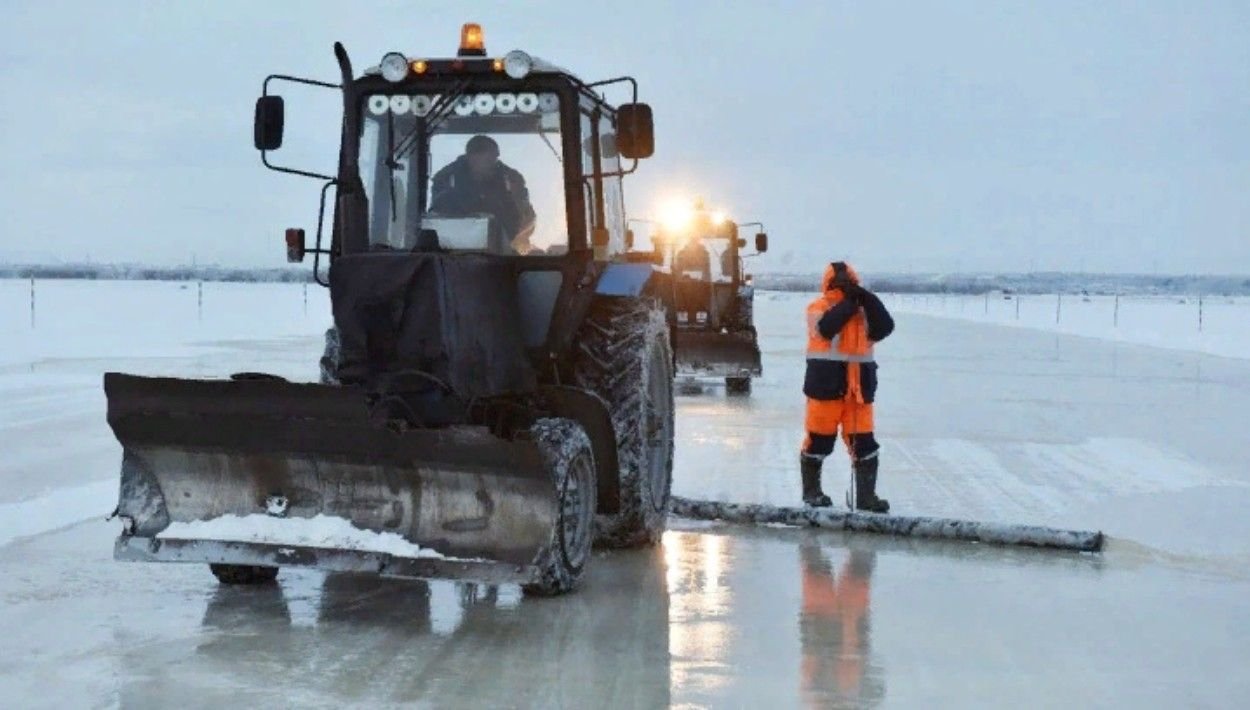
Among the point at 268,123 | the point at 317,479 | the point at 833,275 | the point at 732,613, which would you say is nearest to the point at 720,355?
the point at 833,275

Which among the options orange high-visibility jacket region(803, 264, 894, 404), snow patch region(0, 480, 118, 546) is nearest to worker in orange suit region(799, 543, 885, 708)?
orange high-visibility jacket region(803, 264, 894, 404)

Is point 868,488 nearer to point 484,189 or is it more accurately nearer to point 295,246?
point 484,189

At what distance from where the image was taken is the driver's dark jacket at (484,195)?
8.12m

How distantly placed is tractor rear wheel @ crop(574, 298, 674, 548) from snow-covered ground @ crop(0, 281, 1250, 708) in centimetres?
20

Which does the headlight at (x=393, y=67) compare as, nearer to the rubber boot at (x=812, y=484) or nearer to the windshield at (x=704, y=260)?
the rubber boot at (x=812, y=484)

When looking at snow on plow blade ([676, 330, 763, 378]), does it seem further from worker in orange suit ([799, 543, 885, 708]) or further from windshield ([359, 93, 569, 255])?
windshield ([359, 93, 569, 255])

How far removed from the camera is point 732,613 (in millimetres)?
6848

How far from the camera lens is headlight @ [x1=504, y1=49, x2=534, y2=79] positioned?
781 centimetres

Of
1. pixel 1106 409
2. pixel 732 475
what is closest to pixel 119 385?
pixel 732 475

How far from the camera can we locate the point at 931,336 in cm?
4019

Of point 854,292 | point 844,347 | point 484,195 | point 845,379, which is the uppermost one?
point 484,195

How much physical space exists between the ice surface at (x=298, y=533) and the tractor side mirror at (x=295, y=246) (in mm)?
1976

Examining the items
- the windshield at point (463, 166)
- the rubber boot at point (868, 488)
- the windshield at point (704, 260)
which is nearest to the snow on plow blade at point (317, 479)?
the windshield at point (463, 166)

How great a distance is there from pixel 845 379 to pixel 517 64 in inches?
122
